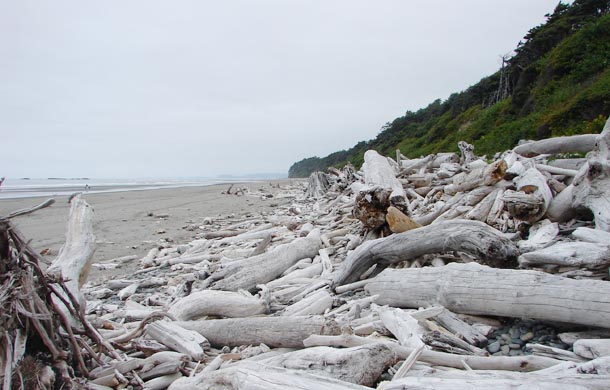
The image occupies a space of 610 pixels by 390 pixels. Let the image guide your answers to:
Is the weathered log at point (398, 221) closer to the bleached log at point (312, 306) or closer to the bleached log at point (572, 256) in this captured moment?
the bleached log at point (312, 306)

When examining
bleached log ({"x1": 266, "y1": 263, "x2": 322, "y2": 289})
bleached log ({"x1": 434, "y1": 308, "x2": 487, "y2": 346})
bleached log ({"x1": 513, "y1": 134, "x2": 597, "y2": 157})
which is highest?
bleached log ({"x1": 513, "y1": 134, "x2": 597, "y2": 157})

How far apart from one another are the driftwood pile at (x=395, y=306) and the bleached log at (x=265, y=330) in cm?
1

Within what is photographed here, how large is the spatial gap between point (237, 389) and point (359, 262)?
269 centimetres

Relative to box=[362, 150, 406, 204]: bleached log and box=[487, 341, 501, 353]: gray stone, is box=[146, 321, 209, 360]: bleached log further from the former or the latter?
box=[362, 150, 406, 204]: bleached log

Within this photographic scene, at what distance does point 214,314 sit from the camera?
3.84 metres

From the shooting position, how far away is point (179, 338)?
9.62 ft

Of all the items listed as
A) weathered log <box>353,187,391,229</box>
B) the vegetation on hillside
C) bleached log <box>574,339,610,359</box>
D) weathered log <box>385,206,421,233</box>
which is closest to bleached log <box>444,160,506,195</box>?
weathered log <box>353,187,391,229</box>

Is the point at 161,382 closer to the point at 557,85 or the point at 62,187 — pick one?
the point at 557,85

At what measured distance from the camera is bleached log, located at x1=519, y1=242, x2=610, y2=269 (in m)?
3.08

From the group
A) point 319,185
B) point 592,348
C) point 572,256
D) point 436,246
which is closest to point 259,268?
point 436,246

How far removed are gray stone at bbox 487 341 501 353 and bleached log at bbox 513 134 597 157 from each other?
535cm

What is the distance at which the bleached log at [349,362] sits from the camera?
83.8 inches

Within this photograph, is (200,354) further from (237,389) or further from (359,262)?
(359,262)

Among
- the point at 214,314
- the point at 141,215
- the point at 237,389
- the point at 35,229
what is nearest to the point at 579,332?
the point at 237,389
